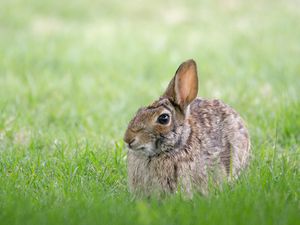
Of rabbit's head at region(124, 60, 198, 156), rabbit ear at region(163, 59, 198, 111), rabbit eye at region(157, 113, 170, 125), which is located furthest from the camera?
rabbit ear at region(163, 59, 198, 111)

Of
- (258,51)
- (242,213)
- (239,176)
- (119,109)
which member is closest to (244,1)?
(258,51)

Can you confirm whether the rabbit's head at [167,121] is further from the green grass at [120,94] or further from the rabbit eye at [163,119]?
the green grass at [120,94]

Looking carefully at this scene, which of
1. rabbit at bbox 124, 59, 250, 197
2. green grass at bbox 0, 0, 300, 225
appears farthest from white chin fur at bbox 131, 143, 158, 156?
green grass at bbox 0, 0, 300, 225

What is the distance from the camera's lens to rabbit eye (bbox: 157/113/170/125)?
4.58 meters

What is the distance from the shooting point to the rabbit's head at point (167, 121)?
4.47 meters

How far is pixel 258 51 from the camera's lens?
1140cm

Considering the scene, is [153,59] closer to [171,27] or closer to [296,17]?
[171,27]

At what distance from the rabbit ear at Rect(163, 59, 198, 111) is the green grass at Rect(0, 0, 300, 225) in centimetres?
72

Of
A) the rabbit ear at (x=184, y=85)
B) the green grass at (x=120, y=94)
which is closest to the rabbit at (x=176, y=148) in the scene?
the rabbit ear at (x=184, y=85)

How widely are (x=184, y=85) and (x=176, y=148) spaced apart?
0.46m

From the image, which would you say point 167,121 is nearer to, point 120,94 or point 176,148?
point 176,148

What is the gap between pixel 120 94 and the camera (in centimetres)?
899

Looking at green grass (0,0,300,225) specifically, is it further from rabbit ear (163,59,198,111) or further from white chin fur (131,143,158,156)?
rabbit ear (163,59,198,111)

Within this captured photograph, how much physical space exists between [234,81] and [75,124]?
289 cm
